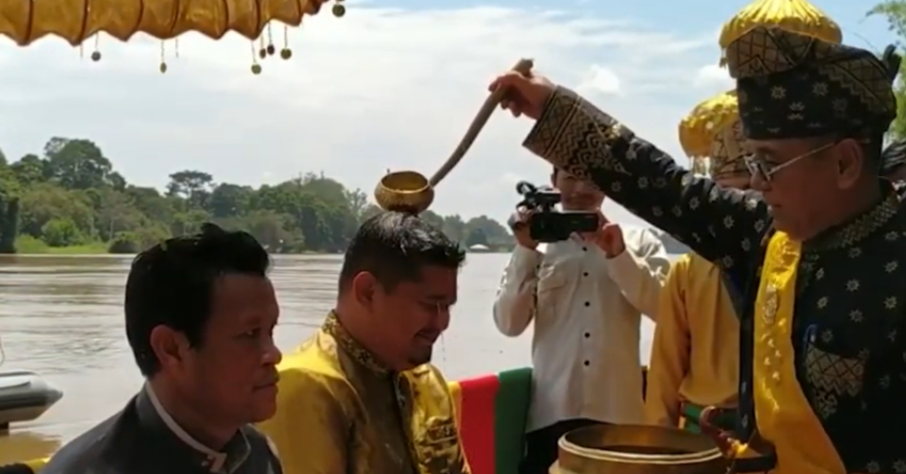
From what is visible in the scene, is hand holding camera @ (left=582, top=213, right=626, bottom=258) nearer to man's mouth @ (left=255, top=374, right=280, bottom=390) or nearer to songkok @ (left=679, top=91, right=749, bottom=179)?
songkok @ (left=679, top=91, right=749, bottom=179)

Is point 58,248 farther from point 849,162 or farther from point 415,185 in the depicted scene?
point 849,162

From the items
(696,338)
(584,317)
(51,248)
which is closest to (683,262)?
(696,338)

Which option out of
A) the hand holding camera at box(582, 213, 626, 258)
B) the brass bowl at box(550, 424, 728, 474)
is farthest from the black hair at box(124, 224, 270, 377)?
the hand holding camera at box(582, 213, 626, 258)

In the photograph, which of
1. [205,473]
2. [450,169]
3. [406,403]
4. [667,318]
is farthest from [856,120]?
[667,318]

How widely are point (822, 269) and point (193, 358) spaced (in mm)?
1038

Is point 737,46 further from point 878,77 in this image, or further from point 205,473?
point 205,473

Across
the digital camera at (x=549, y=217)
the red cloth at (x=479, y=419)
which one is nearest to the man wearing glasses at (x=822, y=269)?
the digital camera at (x=549, y=217)

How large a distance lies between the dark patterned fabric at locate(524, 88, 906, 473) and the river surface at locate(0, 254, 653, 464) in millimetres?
6201

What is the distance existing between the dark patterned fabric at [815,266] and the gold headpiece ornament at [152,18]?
1.90 feet

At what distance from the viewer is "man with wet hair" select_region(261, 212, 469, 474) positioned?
84.6 inches

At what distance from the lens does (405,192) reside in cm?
225

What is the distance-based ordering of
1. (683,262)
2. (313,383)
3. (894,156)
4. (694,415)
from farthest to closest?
(683,262), (694,415), (894,156), (313,383)

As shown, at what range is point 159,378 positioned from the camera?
1.71m

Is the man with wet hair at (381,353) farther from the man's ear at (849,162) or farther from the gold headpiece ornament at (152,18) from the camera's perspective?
the man's ear at (849,162)
